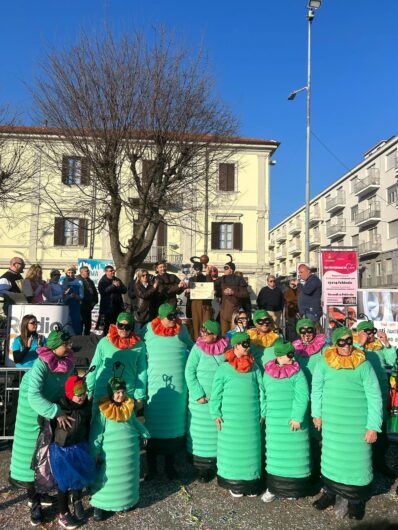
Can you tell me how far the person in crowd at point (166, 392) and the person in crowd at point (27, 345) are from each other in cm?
142

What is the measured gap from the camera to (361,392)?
12.5 ft

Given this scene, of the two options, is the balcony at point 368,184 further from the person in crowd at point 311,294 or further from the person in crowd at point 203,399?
the person in crowd at point 203,399

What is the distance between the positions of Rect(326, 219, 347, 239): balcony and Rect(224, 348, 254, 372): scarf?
175ft

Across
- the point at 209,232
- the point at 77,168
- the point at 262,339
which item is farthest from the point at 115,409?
the point at 209,232

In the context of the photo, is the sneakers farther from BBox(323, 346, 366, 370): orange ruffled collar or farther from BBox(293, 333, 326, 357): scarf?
BBox(293, 333, 326, 357): scarf

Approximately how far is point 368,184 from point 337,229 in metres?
9.04

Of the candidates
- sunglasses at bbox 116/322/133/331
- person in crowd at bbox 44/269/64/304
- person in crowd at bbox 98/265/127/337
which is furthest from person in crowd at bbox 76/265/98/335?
sunglasses at bbox 116/322/133/331

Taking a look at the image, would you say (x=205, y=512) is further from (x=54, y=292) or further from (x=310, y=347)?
(x=54, y=292)

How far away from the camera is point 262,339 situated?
4.88 metres

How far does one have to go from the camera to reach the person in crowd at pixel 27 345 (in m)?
5.14

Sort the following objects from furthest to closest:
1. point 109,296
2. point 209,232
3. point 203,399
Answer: point 209,232
point 109,296
point 203,399

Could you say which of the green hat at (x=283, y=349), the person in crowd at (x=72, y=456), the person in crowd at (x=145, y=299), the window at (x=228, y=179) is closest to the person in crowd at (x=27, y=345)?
the person in crowd at (x=72, y=456)

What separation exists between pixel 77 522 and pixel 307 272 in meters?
6.21

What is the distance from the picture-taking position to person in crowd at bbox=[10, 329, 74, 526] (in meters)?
3.80
